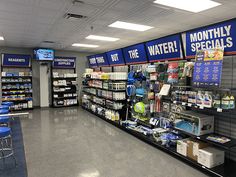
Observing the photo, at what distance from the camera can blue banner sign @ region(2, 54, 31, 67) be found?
342 inches

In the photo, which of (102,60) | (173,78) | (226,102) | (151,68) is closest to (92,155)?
(173,78)

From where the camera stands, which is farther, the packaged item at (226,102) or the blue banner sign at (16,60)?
the blue banner sign at (16,60)

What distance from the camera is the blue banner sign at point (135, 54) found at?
4929 millimetres

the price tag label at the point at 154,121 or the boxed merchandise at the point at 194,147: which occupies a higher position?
the price tag label at the point at 154,121

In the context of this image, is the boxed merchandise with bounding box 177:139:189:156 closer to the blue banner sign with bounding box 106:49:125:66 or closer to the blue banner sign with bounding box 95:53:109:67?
the blue banner sign with bounding box 106:49:125:66

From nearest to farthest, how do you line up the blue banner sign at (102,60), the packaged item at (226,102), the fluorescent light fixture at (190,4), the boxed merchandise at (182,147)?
the packaged item at (226,102) → the boxed merchandise at (182,147) → the fluorescent light fixture at (190,4) → the blue banner sign at (102,60)

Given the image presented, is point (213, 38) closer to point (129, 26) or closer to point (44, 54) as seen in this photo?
point (129, 26)

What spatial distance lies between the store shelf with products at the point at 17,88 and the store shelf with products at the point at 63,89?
1.16 metres

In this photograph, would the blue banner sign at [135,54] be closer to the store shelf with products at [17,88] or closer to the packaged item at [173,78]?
the packaged item at [173,78]

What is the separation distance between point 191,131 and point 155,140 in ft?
3.49

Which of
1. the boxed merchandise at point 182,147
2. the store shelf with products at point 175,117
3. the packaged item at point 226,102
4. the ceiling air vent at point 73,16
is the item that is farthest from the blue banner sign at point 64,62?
the packaged item at point 226,102

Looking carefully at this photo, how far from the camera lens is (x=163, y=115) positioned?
461 centimetres

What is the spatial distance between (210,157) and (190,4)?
3.12m

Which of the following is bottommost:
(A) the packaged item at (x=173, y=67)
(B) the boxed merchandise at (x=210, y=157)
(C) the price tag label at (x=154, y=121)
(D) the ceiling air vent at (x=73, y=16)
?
(B) the boxed merchandise at (x=210, y=157)
